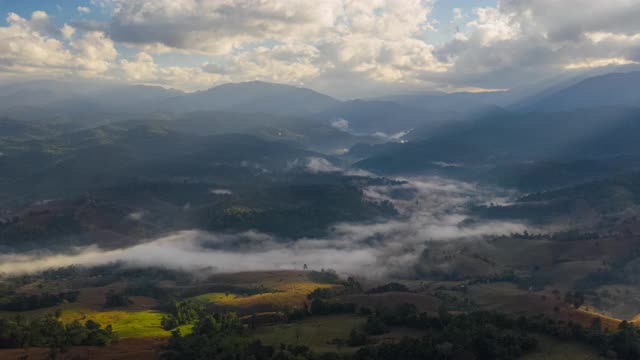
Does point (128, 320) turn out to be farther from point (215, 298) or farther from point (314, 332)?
point (314, 332)

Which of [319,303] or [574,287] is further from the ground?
[319,303]

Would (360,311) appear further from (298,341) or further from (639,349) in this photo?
(639,349)

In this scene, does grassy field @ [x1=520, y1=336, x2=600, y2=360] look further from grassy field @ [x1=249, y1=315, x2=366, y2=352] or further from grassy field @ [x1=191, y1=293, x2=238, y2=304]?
grassy field @ [x1=191, y1=293, x2=238, y2=304]

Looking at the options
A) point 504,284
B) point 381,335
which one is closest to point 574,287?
point 504,284

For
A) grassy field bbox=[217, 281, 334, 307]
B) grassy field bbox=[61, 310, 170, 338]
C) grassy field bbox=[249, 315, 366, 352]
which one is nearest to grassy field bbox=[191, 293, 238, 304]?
grassy field bbox=[217, 281, 334, 307]

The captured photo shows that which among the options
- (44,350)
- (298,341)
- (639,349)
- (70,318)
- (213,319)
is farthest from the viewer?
(70,318)

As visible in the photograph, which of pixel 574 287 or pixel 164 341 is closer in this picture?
pixel 164 341
